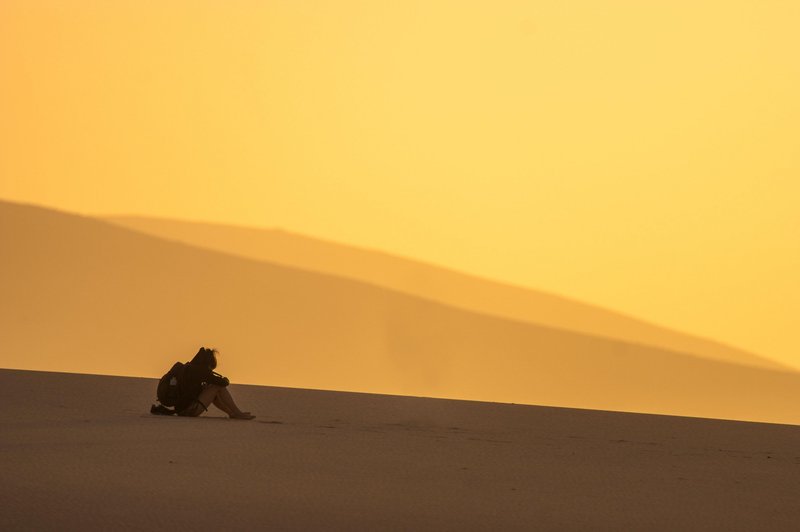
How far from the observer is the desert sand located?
250 inches

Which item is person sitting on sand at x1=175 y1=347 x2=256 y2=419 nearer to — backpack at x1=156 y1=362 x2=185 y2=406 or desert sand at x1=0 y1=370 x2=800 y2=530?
backpack at x1=156 y1=362 x2=185 y2=406

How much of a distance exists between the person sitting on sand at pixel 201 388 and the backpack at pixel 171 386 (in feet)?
0.13

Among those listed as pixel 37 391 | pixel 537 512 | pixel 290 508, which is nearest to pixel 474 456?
pixel 537 512

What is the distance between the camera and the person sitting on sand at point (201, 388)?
1338cm

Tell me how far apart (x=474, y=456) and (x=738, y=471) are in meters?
2.34

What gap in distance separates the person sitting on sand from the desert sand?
0.35 meters

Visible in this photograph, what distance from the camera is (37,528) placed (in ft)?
17.8

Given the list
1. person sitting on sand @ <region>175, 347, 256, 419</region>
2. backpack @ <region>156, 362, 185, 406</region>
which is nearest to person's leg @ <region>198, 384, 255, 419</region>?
person sitting on sand @ <region>175, 347, 256, 419</region>

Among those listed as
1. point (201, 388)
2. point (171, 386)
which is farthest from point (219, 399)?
point (171, 386)

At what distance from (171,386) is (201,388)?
0.99ft

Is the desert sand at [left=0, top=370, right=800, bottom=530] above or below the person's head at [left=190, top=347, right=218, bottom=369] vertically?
below

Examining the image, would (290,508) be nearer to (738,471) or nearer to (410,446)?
(410,446)

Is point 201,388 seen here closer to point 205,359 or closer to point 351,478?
point 205,359

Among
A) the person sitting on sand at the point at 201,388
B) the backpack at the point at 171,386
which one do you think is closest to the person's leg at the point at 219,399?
the person sitting on sand at the point at 201,388
